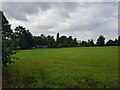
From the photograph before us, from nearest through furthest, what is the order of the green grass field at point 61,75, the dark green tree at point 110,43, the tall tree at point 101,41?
the green grass field at point 61,75
the dark green tree at point 110,43
the tall tree at point 101,41

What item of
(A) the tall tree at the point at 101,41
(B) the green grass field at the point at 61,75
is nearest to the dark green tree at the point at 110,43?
(A) the tall tree at the point at 101,41

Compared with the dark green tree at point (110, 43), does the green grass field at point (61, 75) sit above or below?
below

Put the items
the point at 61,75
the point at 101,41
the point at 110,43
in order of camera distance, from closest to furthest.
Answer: the point at 61,75, the point at 110,43, the point at 101,41

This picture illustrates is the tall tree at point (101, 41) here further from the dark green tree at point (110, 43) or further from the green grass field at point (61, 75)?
the green grass field at point (61, 75)

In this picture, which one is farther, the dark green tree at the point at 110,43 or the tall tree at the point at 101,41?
the tall tree at the point at 101,41

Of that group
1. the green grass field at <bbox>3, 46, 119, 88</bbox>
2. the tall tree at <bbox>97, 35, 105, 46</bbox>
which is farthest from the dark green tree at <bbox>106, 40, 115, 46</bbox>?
the green grass field at <bbox>3, 46, 119, 88</bbox>

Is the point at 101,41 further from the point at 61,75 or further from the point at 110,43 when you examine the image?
the point at 61,75

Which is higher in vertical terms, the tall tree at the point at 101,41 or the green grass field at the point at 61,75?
the tall tree at the point at 101,41

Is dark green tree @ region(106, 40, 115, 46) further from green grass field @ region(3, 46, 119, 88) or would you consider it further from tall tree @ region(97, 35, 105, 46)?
green grass field @ region(3, 46, 119, 88)

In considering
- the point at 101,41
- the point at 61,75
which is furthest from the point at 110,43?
the point at 61,75

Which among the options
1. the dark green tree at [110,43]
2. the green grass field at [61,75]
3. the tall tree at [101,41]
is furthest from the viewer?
the tall tree at [101,41]

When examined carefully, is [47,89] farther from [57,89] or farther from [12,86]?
[12,86]

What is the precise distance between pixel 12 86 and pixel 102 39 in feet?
164

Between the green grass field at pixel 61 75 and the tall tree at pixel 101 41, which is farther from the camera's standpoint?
the tall tree at pixel 101 41
